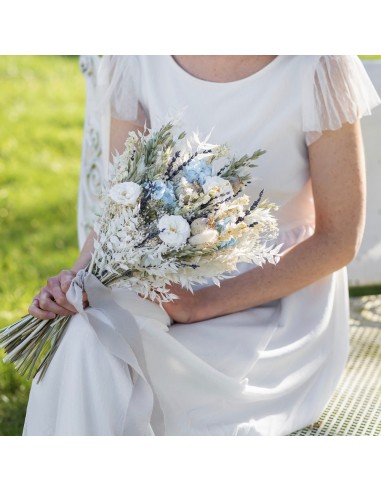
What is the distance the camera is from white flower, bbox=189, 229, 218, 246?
221cm

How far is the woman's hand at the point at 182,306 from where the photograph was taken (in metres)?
2.63

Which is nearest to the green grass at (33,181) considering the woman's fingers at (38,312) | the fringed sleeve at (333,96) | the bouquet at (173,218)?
the woman's fingers at (38,312)

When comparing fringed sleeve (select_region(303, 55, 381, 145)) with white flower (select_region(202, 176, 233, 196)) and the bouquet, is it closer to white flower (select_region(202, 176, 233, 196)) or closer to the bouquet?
the bouquet

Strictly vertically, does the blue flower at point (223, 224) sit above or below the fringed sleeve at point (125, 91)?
below

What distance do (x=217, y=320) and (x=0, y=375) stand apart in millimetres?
1434

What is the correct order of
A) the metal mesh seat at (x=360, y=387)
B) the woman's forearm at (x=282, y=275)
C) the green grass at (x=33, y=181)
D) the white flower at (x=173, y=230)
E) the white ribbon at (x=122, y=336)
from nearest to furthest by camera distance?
the white flower at (x=173, y=230), the white ribbon at (x=122, y=336), the woman's forearm at (x=282, y=275), the metal mesh seat at (x=360, y=387), the green grass at (x=33, y=181)

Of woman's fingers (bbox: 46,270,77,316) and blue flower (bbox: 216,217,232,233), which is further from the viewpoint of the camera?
woman's fingers (bbox: 46,270,77,316)

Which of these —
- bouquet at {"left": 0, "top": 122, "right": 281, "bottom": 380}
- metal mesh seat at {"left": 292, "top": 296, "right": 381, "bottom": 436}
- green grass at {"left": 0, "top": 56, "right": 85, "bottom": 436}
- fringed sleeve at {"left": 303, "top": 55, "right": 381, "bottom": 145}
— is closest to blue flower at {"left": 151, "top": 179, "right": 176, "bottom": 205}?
bouquet at {"left": 0, "top": 122, "right": 281, "bottom": 380}

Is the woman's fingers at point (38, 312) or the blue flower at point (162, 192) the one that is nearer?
the blue flower at point (162, 192)

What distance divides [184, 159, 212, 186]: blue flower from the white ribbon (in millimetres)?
402

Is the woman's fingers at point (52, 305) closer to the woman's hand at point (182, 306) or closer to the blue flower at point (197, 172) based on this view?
the woman's hand at point (182, 306)

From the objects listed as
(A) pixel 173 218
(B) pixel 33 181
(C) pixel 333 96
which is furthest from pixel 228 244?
(B) pixel 33 181

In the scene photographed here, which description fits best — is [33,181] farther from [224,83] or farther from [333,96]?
[333,96]
